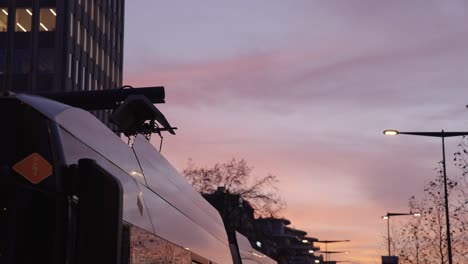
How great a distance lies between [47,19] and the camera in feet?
234

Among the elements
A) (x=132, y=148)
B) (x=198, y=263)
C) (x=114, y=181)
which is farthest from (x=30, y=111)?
(x=198, y=263)

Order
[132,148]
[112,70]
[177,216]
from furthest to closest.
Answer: [112,70], [177,216], [132,148]

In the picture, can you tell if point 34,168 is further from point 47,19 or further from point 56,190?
point 47,19

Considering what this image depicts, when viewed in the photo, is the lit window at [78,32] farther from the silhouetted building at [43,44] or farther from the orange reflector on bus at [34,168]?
the orange reflector on bus at [34,168]

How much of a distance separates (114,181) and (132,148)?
284 centimetres

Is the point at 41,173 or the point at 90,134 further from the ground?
the point at 90,134

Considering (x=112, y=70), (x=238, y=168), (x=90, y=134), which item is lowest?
(x=90, y=134)

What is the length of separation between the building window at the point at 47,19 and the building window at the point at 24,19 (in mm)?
1062

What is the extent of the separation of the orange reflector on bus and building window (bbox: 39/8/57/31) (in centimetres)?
6957

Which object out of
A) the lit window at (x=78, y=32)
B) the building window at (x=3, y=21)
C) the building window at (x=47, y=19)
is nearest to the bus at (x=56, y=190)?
the building window at (x=47, y=19)

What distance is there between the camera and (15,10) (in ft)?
234

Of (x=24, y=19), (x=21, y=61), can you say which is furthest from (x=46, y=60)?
(x=24, y=19)

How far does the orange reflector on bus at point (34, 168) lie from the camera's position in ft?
11.6

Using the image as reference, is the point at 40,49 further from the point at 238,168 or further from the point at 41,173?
the point at 41,173
